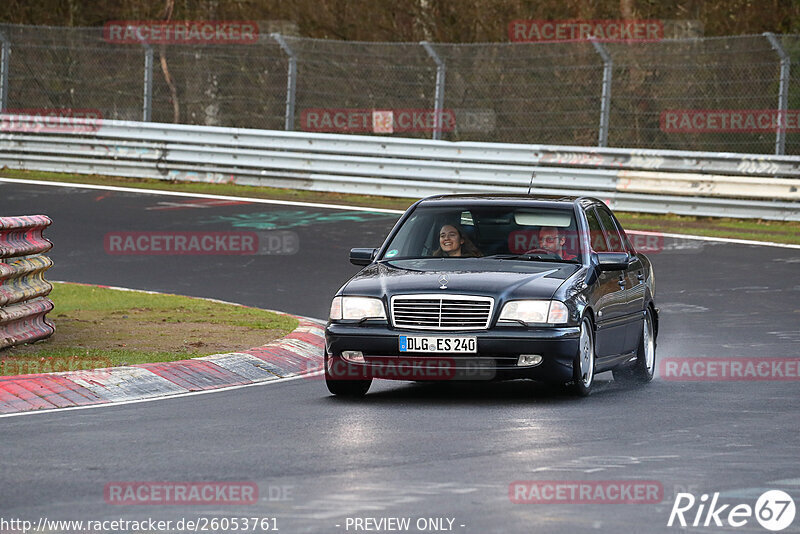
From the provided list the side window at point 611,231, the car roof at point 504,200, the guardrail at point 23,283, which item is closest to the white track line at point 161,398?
the car roof at point 504,200

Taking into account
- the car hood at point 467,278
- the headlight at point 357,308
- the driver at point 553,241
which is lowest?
the headlight at point 357,308

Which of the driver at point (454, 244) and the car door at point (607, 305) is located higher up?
the driver at point (454, 244)

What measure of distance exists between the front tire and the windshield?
2.46 ft

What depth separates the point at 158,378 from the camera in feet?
37.4

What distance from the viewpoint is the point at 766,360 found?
1280 centimetres

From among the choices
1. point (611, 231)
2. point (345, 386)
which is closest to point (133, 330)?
point (345, 386)

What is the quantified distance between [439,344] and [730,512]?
12.8ft

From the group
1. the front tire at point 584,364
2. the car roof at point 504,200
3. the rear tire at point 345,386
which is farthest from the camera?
the car roof at point 504,200

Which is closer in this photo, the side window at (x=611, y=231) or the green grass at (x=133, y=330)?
the green grass at (x=133, y=330)

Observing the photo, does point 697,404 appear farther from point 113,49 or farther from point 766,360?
point 113,49

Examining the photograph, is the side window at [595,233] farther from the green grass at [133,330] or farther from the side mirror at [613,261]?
the green grass at [133,330]

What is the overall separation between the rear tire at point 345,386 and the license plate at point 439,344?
636 mm

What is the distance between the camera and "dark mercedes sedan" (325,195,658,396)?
10.6 meters

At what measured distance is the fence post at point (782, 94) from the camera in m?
24.5
